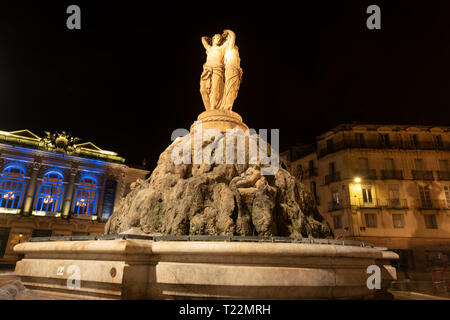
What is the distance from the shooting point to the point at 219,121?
42.4 ft

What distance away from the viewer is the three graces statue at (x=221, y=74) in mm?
13742

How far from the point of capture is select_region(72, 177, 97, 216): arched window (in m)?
40.0

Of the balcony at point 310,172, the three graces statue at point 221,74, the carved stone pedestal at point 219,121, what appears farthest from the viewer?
the balcony at point 310,172

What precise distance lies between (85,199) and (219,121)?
112ft

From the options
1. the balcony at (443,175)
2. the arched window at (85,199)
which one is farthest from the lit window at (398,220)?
the arched window at (85,199)

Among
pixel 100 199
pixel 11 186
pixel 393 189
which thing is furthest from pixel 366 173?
pixel 11 186

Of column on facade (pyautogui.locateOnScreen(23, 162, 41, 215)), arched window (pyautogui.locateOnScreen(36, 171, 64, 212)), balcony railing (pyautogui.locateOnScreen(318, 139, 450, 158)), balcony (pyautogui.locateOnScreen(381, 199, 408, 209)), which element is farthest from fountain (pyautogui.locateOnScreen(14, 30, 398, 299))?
arched window (pyautogui.locateOnScreen(36, 171, 64, 212))

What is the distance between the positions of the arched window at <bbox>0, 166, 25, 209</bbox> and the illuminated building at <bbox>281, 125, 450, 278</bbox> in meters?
32.8

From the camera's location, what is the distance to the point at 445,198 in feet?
97.3

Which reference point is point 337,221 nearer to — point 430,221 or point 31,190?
point 430,221

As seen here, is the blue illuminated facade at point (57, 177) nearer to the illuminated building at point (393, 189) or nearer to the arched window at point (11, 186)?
the arched window at point (11, 186)

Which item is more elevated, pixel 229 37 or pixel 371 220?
pixel 229 37

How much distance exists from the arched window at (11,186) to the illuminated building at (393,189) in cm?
3281
